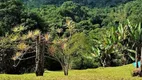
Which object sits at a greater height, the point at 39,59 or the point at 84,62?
the point at 39,59

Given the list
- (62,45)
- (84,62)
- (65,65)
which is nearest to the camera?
(65,65)

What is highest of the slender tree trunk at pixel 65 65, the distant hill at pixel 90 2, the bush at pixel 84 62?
the distant hill at pixel 90 2

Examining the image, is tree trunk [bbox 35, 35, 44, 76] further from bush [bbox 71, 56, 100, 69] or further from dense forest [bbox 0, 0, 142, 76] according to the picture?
bush [bbox 71, 56, 100, 69]

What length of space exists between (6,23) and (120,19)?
2850cm

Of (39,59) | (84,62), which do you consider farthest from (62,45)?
(39,59)

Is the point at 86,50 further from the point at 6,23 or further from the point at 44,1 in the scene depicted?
the point at 44,1

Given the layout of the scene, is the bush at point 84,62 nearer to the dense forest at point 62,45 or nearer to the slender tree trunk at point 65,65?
the dense forest at point 62,45

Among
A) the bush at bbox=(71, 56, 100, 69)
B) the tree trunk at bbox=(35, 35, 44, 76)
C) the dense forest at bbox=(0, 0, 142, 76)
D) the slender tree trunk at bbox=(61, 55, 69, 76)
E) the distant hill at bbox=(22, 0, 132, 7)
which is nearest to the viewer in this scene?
the tree trunk at bbox=(35, 35, 44, 76)

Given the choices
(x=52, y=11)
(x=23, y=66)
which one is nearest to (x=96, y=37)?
(x=23, y=66)

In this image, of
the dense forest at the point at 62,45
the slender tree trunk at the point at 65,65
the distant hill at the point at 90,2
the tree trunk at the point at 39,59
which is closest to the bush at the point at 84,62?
the dense forest at the point at 62,45

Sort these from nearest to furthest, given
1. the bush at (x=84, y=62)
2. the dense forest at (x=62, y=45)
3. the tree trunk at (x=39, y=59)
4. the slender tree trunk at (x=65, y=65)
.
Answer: the tree trunk at (x=39, y=59), the slender tree trunk at (x=65, y=65), the dense forest at (x=62, y=45), the bush at (x=84, y=62)

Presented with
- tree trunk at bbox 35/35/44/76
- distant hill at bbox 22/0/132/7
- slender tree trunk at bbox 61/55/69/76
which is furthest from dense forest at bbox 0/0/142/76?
distant hill at bbox 22/0/132/7

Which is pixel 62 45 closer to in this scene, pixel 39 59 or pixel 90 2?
pixel 39 59

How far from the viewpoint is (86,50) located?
37.6 metres
